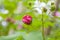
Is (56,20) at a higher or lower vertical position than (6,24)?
higher

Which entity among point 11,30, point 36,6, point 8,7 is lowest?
point 11,30

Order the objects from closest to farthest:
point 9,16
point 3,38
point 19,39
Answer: point 19,39 → point 3,38 → point 9,16

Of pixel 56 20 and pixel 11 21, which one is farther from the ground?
pixel 56 20

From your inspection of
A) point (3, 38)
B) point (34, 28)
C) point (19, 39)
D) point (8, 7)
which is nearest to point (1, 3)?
point (8, 7)

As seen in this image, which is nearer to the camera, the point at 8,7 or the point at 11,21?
the point at 11,21

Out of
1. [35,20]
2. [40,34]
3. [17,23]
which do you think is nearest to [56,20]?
[35,20]

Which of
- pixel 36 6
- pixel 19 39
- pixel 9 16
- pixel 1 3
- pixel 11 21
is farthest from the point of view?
pixel 1 3

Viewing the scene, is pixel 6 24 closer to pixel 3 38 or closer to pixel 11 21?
pixel 11 21

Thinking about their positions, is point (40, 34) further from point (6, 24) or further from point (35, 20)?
point (6, 24)

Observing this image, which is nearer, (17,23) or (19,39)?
(19,39)
